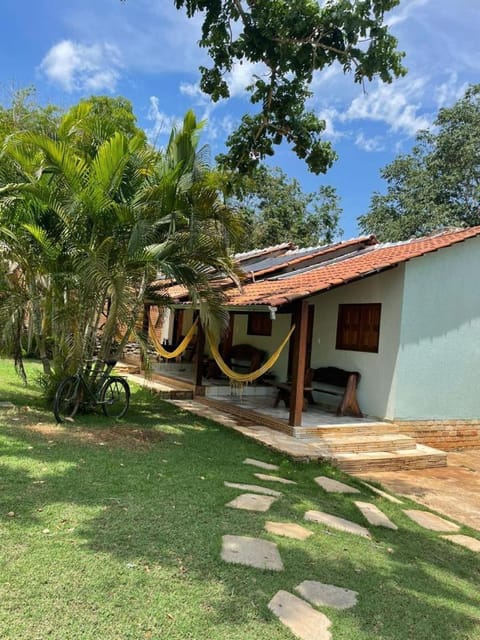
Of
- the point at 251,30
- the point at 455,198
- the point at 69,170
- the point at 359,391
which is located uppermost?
the point at 455,198

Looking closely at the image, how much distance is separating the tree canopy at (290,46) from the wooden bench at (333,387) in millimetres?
4797

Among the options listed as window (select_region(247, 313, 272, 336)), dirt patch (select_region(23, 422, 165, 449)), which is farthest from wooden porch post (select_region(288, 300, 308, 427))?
window (select_region(247, 313, 272, 336))

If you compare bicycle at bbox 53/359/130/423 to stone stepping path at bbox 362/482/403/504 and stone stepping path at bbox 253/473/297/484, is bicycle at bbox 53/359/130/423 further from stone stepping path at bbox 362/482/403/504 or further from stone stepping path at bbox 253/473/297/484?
stone stepping path at bbox 362/482/403/504

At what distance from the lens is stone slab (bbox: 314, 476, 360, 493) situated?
5.86 meters

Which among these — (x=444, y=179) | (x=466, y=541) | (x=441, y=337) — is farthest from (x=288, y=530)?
(x=444, y=179)

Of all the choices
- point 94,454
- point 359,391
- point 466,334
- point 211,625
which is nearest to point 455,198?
point 466,334

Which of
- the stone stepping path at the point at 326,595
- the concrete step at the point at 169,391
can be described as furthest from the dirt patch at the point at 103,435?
the concrete step at the point at 169,391

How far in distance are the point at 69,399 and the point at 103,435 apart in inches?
45.7

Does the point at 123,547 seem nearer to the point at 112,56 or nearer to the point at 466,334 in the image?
the point at 466,334

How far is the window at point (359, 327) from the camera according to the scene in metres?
9.71

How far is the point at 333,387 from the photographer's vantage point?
407 inches

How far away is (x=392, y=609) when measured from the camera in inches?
122

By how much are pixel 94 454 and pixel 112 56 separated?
8.39 metres

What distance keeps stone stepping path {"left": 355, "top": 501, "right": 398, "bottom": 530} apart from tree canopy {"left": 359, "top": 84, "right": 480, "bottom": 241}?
797 inches
